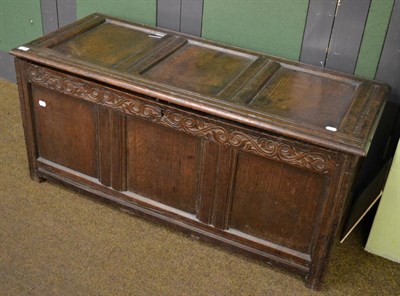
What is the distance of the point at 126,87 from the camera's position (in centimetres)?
252

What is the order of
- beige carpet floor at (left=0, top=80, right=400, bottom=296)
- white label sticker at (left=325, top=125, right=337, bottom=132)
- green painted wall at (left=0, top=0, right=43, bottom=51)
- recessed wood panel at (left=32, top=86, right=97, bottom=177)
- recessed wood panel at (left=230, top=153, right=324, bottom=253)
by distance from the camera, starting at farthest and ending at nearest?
green painted wall at (left=0, top=0, right=43, bottom=51), recessed wood panel at (left=32, top=86, right=97, bottom=177), beige carpet floor at (left=0, top=80, right=400, bottom=296), recessed wood panel at (left=230, top=153, right=324, bottom=253), white label sticker at (left=325, top=125, right=337, bottom=132)

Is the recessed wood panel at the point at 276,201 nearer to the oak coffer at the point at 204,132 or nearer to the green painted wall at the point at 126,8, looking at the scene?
the oak coffer at the point at 204,132

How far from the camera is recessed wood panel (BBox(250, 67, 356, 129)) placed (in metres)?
2.37

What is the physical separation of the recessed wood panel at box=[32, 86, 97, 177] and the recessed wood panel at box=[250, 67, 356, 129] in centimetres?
88

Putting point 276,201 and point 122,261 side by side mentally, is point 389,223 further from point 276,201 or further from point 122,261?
point 122,261

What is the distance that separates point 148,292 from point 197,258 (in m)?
0.32

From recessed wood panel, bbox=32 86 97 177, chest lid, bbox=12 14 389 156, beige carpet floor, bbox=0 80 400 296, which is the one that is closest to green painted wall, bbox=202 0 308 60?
chest lid, bbox=12 14 389 156

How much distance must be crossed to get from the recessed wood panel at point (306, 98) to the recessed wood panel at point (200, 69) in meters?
0.20

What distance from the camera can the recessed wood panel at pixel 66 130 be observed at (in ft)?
9.15

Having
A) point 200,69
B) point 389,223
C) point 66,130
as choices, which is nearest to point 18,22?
point 66,130

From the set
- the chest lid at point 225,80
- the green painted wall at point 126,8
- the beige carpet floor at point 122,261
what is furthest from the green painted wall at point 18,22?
the beige carpet floor at point 122,261

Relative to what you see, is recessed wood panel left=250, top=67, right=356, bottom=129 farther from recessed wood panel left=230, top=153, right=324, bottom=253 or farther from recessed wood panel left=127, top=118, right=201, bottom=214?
recessed wood panel left=127, top=118, right=201, bottom=214

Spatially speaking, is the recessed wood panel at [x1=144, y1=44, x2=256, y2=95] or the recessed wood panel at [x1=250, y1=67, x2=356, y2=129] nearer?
the recessed wood panel at [x1=250, y1=67, x2=356, y2=129]

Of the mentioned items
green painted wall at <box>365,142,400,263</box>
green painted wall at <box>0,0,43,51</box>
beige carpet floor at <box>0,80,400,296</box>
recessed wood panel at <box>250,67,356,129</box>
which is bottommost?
beige carpet floor at <box>0,80,400,296</box>
